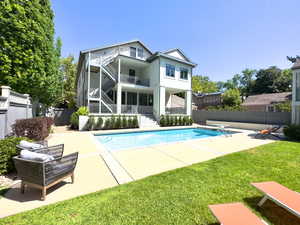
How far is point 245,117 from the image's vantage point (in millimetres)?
17531

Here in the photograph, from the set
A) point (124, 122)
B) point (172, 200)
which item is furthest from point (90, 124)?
point (172, 200)

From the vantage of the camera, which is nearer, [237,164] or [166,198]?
[166,198]

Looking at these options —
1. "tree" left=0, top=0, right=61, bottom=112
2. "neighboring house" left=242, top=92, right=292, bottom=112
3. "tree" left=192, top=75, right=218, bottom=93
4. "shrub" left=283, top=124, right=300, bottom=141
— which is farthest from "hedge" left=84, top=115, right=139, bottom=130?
"tree" left=192, top=75, right=218, bottom=93

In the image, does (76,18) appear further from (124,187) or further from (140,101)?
(124,187)

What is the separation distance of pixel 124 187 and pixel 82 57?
18.1 metres

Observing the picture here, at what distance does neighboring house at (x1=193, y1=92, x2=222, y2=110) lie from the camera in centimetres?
3347

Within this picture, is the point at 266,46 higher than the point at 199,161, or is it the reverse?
the point at 266,46

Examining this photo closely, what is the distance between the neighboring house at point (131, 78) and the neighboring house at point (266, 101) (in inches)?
668

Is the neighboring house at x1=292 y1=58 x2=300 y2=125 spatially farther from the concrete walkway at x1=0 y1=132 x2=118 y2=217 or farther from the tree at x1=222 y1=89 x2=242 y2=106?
the tree at x1=222 y1=89 x2=242 y2=106

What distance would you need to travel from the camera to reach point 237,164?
4.85 m

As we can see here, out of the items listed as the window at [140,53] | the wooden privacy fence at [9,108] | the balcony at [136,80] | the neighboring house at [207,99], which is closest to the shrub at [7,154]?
the wooden privacy fence at [9,108]

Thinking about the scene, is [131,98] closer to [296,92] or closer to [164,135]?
[164,135]

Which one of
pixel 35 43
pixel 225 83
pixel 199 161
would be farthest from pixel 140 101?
pixel 225 83

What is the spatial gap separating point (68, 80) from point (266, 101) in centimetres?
3976
